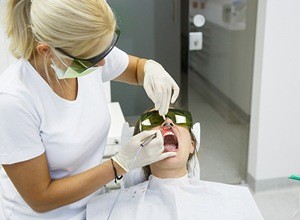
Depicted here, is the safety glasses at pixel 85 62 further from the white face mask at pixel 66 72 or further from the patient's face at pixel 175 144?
the patient's face at pixel 175 144

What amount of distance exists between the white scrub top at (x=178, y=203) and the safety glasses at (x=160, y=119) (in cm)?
22

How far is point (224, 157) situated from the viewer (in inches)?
119

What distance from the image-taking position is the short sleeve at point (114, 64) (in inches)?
59.7

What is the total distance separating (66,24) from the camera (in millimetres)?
1004

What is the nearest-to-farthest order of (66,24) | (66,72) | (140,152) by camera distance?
(66,24)
(66,72)
(140,152)

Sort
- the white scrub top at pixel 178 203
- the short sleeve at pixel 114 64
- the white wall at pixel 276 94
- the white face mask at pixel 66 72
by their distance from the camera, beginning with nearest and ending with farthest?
the white face mask at pixel 66 72 < the white scrub top at pixel 178 203 < the short sleeve at pixel 114 64 < the white wall at pixel 276 94

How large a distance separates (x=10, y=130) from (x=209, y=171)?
2.08 m

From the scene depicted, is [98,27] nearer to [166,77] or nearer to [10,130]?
[10,130]

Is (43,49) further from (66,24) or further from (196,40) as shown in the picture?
(196,40)

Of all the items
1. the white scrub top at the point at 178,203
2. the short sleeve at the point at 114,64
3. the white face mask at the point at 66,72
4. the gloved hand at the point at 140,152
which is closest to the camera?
the white face mask at the point at 66,72

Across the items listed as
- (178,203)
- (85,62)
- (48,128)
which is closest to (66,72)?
(85,62)

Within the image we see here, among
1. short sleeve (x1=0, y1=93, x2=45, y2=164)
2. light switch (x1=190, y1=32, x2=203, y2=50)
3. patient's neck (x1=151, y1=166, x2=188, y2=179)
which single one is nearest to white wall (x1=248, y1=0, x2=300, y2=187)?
light switch (x1=190, y1=32, x2=203, y2=50)

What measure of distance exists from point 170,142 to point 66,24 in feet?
2.46

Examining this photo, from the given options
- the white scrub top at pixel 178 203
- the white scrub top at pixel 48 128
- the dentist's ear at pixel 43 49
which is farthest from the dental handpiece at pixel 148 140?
the dentist's ear at pixel 43 49
